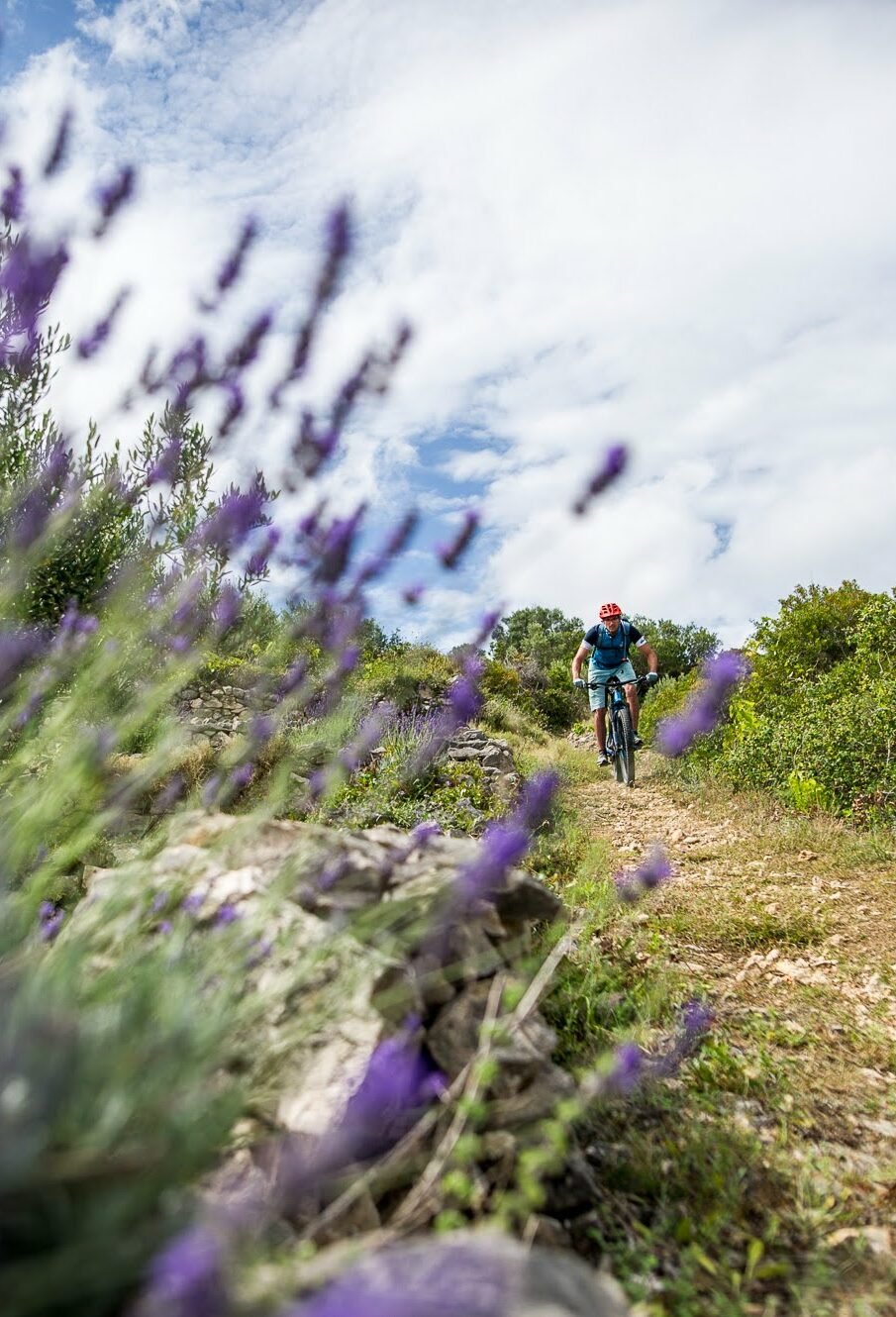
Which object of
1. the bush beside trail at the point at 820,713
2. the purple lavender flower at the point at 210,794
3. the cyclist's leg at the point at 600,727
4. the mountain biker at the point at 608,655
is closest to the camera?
the purple lavender flower at the point at 210,794

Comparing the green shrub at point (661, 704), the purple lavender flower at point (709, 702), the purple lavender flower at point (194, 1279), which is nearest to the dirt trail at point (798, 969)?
the purple lavender flower at point (709, 702)

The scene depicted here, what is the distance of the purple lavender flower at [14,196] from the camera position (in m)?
2.46

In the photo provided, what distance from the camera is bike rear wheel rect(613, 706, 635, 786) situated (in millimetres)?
8047

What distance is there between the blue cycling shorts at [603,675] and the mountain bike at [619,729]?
0.03 m

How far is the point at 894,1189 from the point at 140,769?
7.18 ft

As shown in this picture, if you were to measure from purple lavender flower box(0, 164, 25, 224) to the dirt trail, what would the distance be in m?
3.49

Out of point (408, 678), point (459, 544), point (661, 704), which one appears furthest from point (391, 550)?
point (661, 704)

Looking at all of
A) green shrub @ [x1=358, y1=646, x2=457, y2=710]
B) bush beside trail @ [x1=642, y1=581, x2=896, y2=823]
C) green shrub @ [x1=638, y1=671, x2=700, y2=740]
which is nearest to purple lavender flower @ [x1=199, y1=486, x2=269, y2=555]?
bush beside trail @ [x1=642, y1=581, x2=896, y2=823]

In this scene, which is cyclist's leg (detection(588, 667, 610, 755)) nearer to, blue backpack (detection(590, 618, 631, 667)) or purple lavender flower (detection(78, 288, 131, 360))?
blue backpack (detection(590, 618, 631, 667))

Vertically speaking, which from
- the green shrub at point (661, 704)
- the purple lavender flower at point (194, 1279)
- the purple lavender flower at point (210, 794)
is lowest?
the purple lavender flower at point (194, 1279)

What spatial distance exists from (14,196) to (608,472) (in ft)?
6.65

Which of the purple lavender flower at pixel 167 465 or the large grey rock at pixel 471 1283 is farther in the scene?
the purple lavender flower at pixel 167 465

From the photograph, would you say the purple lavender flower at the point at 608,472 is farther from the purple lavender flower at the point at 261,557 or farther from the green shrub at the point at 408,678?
the green shrub at the point at 408,678

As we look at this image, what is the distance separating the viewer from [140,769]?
182 centimetres
